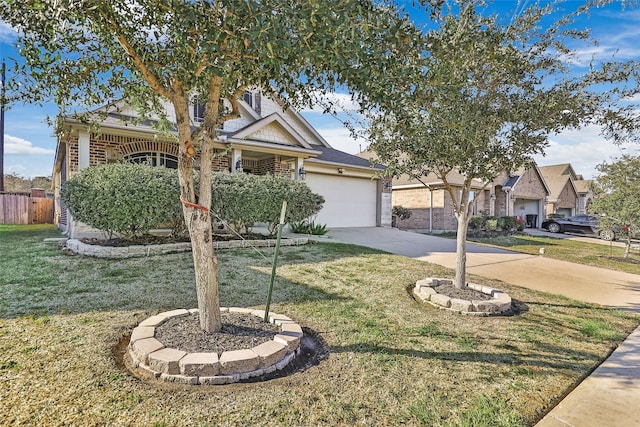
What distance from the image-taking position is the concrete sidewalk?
98.1 inches

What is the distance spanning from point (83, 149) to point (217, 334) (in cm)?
820

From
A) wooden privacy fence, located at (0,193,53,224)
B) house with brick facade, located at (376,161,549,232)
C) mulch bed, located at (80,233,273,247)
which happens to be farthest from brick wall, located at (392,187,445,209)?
wooden privacy fence, located at (0,193,53,224)

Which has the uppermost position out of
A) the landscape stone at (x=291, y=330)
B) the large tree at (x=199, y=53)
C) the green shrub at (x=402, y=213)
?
the large tree at (x=199, y=53)

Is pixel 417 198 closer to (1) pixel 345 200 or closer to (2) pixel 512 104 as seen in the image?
(1) pixel 345 200

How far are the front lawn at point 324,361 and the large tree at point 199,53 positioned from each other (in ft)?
3.40

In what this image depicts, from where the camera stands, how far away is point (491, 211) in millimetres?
22922

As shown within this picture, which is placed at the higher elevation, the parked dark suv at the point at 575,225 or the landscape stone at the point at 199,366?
the parked dark suv at the point at 575,225

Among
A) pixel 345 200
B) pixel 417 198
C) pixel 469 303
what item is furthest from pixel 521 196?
pixel 469 303

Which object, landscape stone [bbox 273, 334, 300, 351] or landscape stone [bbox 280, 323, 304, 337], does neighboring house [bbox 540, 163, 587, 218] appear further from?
landscape stone [bbox 273, 334, 300, 351]

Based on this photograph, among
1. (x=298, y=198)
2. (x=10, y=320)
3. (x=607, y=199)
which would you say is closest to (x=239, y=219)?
(x=298, y=198)

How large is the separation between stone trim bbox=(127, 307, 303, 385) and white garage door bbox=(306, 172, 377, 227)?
1107cm

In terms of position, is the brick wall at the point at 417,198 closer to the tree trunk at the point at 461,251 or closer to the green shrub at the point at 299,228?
the green shrub at the point at 299,228

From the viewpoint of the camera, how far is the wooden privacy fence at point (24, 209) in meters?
18.3

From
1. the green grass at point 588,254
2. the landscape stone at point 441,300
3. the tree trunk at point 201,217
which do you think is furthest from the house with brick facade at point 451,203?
the tree trunk at point 201,217
